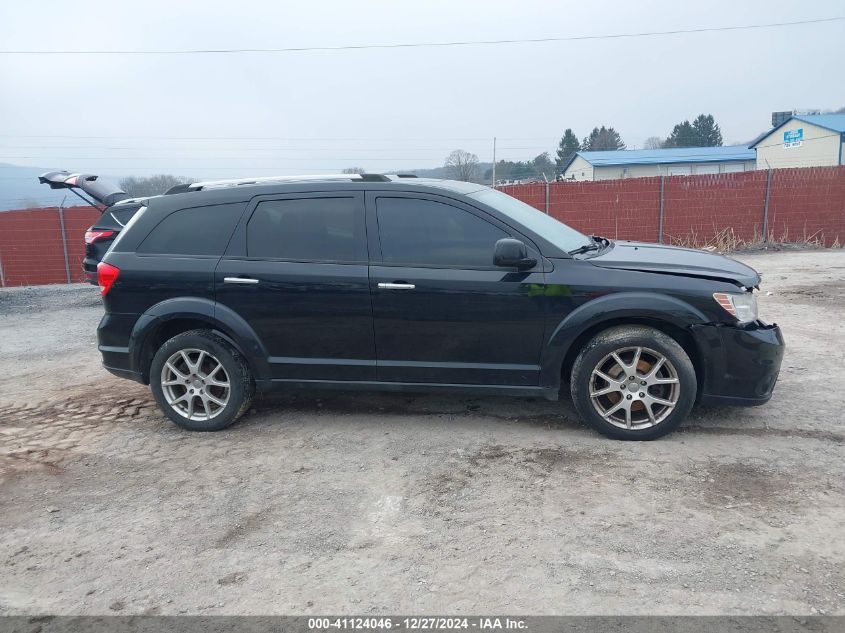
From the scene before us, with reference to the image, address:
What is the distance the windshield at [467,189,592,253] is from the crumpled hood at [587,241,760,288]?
0.87 ft

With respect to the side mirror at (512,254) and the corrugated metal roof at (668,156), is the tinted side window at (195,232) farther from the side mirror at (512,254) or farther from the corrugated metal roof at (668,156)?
the corrugated metal roof at (668,156)

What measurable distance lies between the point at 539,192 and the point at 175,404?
1250 cm

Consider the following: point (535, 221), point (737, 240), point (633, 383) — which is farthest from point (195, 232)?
point (737, 240)

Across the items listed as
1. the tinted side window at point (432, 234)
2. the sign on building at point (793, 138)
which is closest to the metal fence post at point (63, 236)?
the tinted side window at point (432, 234)

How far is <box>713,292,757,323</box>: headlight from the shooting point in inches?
166

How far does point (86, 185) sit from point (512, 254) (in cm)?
858

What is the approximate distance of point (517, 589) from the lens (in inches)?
113

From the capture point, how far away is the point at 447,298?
14.7 ft

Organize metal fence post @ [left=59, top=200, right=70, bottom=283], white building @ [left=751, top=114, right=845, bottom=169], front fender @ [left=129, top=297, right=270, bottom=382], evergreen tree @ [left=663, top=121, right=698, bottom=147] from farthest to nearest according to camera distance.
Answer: evergreen tree @ [left=663, top=121, right=698, bottom=147] → white building @ [left=751, top=114, right=845, bottom=169] → metal fence post @ [left=59, top=200, right=70, bottom=283] → front fender @ [left=129, top=297, right=270, bottom=382]

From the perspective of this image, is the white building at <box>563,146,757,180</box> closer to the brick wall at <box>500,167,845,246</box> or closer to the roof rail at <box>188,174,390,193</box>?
the brick wall at <box>500,167,845,246</box>

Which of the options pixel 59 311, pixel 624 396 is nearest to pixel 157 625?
pixel 624 396

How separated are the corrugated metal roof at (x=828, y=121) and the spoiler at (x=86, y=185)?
1554 inches

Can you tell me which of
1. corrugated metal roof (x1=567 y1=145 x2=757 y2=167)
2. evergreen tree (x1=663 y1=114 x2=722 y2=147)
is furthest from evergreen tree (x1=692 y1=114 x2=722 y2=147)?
corrugated metal roof (x1=567 y1=145 x2=757 y2=167)

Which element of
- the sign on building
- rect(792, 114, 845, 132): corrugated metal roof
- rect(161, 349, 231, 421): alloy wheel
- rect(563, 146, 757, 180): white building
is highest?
rect(792, 114, 845, 132): corrugated metal roof
